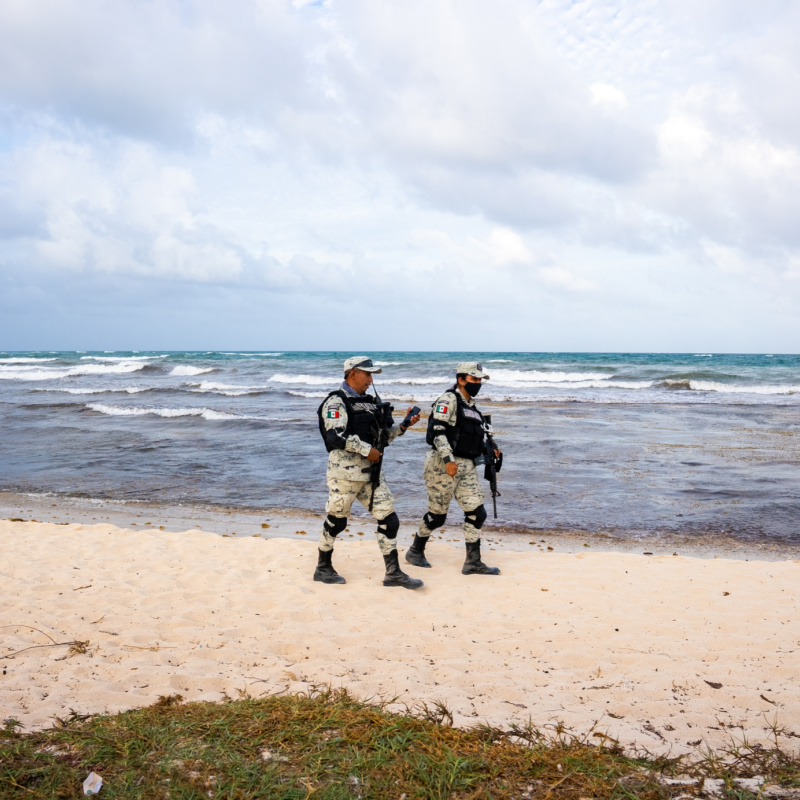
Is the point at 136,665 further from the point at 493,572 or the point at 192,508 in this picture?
the point at 192,508

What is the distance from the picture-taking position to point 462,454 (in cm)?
654

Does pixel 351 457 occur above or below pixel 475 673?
above

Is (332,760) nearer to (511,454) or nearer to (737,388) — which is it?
(511,454)

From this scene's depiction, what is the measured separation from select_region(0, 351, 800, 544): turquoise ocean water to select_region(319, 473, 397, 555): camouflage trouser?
344 cm

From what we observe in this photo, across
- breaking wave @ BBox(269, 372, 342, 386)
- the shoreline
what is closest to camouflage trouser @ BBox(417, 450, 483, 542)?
the shoreline

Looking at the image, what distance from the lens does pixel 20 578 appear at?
6.03 metres

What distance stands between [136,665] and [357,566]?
2.98 m

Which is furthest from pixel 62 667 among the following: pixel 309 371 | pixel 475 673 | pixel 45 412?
pixel 309 371

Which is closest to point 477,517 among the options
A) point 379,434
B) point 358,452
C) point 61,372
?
point 379,434

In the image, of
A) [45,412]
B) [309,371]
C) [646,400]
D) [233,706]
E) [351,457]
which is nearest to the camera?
[233,706]

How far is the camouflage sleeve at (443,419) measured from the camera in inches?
251

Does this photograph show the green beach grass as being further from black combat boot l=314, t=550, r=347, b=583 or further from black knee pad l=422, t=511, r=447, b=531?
black knee pad l=422, t=511, r=447, b=531

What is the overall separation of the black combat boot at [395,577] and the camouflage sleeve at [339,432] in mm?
1201

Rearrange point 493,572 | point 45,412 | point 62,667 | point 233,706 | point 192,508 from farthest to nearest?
point 45,412 < point 192,508 < point 493,572 < point 62,667 < point 233,706
